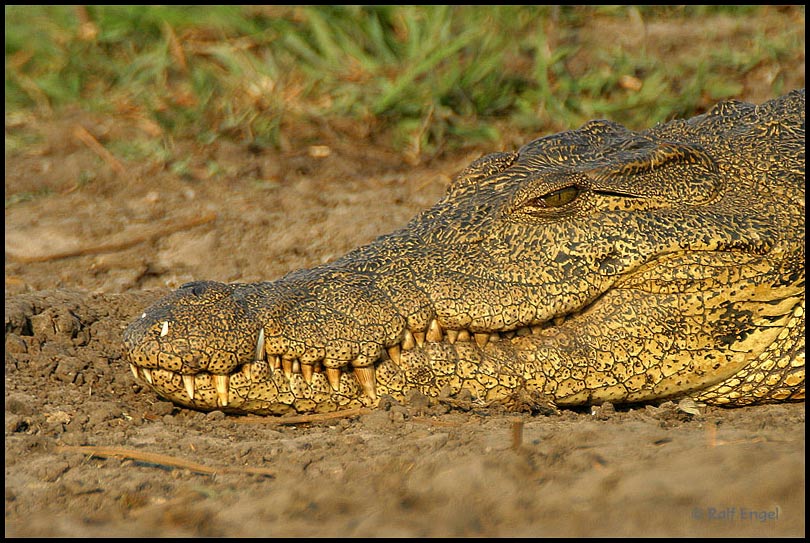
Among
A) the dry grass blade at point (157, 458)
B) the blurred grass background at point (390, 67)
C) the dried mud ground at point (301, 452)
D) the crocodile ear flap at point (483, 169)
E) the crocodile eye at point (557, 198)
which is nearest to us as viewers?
the dried mud ground at point (301, 452)

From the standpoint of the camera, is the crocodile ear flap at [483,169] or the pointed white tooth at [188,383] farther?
the crocodile ear flap at [483,169]

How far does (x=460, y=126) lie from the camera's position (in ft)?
19.1

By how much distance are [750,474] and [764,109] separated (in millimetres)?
1921

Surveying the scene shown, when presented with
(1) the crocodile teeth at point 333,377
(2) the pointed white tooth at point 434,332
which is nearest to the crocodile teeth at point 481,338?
(2) the pointed white tooth at point 434,332

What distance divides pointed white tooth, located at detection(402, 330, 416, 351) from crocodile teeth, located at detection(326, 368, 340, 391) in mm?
220

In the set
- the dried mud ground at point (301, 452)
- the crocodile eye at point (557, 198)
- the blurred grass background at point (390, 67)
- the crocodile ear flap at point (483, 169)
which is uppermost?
the blurred grass background at point (390, 67)

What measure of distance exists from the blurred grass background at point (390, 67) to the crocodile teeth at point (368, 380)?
2.96m

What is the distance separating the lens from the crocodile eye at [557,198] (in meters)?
3.19

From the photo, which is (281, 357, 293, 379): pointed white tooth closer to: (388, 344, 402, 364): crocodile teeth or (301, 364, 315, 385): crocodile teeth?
(301, 364, 315, 385): crocodile teeth

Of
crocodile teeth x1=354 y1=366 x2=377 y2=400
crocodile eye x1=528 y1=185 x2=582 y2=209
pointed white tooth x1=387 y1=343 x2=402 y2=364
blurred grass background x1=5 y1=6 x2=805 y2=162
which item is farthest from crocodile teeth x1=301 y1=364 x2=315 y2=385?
blurred grass background x1=5 y1=6 x2=805 y2=162

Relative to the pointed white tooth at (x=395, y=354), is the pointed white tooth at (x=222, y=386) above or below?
below

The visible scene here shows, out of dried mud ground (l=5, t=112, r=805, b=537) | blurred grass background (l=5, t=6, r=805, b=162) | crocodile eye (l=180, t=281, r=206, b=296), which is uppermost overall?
blurred grass background (l=5, t=6, r=805, b=162)

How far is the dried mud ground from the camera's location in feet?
6.82

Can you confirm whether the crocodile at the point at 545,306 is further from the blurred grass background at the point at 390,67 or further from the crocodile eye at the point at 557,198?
the blurred grass background at the point at 390,67
